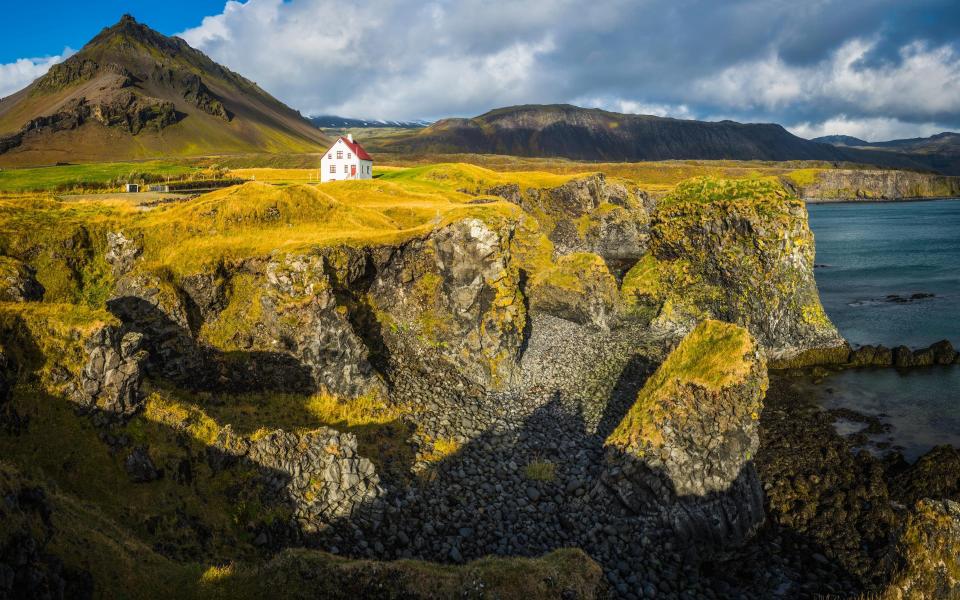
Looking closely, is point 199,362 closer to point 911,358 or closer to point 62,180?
point 62,180

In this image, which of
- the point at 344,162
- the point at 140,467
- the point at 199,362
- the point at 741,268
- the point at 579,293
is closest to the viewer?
the point at 140,467

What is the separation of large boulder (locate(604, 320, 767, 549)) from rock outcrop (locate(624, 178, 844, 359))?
21.2 meters

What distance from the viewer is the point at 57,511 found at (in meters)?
12.5

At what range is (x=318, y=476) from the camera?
66.9 ft

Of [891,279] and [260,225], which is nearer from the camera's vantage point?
[260,225]

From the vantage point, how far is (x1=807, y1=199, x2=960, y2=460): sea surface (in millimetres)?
32938

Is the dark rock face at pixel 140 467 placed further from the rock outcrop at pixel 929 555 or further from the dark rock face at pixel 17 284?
the rock outcrop at pixel 929 555

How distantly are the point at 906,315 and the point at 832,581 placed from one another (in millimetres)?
47744

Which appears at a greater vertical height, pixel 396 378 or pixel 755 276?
pixel 755 276

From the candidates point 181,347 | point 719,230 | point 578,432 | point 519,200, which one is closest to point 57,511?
point 181,347

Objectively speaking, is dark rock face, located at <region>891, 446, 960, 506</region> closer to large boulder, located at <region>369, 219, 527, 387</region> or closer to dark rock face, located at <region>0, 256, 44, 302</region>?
large boulder, located at <region>369, 219, 527, 387</region>

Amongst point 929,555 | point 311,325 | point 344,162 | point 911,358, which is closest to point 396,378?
point 311,325

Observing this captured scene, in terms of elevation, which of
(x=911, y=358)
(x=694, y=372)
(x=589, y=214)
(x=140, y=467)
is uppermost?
(x=589, y=214)

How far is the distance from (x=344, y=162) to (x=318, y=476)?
6835cm
